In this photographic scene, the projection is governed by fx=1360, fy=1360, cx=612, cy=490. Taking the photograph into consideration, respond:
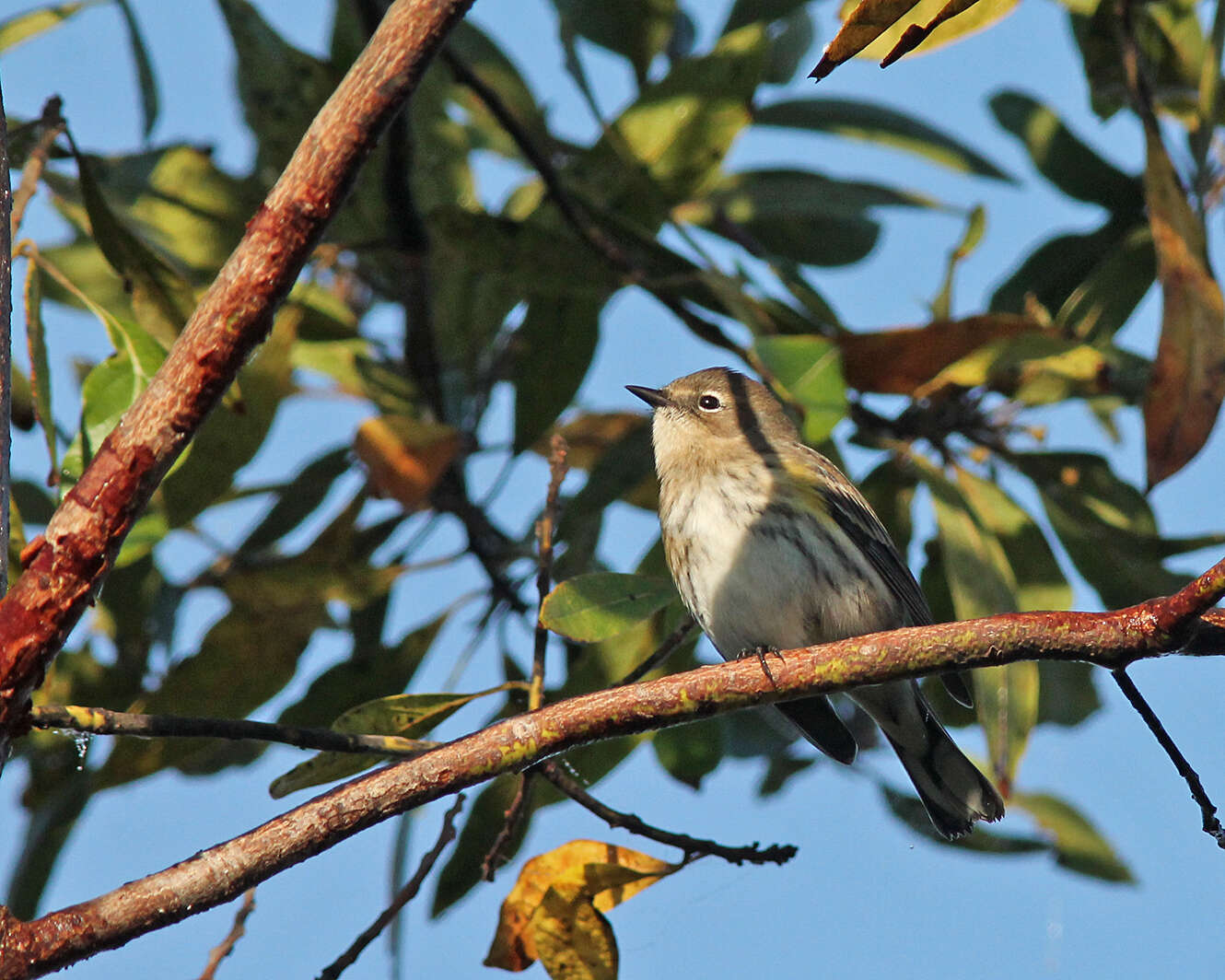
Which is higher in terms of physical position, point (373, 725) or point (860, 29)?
point (860, 29)

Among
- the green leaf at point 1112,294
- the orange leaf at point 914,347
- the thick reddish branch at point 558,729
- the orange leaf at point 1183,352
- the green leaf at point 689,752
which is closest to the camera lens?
the thick reddish branch at point 558,729

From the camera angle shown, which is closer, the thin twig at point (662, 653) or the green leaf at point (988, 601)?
the thin twig at point (662, 653)

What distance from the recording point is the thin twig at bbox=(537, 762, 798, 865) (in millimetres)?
2713

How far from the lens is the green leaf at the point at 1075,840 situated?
5562 millimetres

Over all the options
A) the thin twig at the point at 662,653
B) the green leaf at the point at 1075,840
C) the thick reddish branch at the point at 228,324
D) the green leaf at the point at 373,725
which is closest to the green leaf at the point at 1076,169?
the green leaf at the point at 1075,840

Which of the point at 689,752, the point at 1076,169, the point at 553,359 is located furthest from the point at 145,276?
the point at 1076,169

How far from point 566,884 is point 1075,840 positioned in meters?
3.39

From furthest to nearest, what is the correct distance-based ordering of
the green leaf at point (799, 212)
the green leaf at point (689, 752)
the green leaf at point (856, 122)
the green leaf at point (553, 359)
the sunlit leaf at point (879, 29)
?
the green leaf at point (856, 122) → the green leaf at point (799, 212) → the green leaf at point (553, 359) → the green leaf at point (689, 752) → the sunlit leaf at point (879, 29)

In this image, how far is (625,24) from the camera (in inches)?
201

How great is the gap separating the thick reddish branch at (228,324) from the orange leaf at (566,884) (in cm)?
127

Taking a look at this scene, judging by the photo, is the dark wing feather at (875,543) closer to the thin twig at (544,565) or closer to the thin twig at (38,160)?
the thin twig at (544,565)

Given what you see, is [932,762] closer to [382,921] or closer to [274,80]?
[382,921]

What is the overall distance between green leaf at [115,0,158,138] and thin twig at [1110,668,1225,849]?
3.88 metres

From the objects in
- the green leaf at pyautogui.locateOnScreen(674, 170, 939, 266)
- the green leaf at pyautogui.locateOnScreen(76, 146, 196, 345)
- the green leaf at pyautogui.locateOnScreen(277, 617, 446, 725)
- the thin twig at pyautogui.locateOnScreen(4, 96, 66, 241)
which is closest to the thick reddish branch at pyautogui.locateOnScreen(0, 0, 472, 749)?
the thin twig at pyautogui.locateOnScreen(4, 96, 66, 241)
